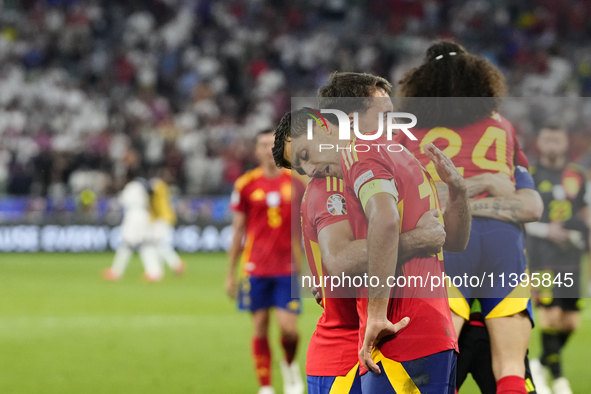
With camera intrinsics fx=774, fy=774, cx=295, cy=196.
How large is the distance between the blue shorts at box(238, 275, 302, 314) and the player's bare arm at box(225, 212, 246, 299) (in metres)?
0.10

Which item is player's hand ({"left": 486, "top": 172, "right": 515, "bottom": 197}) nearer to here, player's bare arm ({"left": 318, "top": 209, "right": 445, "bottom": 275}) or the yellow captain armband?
player's bare arm ({"left": 318, "top": 209, "right": 445, "bottom": 275})

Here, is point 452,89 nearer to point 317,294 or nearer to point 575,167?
point 317,294

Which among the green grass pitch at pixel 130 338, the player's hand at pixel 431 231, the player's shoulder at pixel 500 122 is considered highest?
the player's shoulder at pixel 500 122

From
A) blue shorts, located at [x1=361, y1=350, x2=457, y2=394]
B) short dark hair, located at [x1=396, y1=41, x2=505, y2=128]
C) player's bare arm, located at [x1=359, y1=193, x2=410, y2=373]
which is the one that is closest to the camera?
player's bare arm, located at [x1=359, y1=193, x2=410, y2=373]

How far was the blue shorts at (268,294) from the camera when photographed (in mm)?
6414

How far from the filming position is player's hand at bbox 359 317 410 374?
2.54 metres

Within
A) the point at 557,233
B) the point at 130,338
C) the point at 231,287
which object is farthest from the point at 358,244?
the point at 130,338

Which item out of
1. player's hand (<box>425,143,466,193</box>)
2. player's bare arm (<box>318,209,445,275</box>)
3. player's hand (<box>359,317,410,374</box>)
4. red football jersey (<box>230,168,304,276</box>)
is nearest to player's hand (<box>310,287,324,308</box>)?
player's bare arm (<box>318,209,445,275</box>)

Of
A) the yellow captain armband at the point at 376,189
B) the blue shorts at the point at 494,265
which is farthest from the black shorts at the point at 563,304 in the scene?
the yellow captain armband at the point at 376,189

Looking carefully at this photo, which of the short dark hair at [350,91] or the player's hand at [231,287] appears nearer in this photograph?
the short dark hair at [350,91]

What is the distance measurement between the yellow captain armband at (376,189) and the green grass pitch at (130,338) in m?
4.38

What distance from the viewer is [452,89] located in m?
3.33

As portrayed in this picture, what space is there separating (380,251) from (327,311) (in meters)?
0.46

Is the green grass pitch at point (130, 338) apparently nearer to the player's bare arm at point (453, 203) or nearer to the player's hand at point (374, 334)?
the player's bare arm at point (453, 203)
